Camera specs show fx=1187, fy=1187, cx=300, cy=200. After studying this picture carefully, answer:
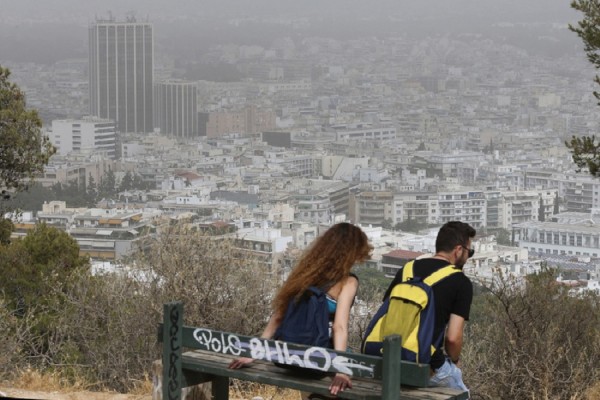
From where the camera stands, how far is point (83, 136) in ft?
244

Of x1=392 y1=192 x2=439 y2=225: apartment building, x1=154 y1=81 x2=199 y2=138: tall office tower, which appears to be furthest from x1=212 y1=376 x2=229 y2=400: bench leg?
x1=154 y1=81 x2=199 y2=138: tall office tower

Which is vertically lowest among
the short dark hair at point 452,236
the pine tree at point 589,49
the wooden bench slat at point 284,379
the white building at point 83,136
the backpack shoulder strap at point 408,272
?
the white building at point 83,136

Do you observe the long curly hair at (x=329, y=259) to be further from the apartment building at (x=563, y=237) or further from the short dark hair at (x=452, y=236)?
the apartment building at (x=563, y=237)

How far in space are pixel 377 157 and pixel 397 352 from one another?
73.6 meters

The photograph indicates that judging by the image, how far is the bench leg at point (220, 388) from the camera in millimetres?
2695

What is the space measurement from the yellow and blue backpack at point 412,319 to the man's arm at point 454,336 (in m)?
0.04

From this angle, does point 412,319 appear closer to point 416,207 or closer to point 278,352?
point 278,352

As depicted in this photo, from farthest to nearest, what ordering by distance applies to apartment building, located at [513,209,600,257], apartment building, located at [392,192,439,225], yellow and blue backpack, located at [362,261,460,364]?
apartment building, located at [392,192,439,225] → apartment building, located at [513,209,600,257] → yellow and blue backpack, located at [362,261,460,364]

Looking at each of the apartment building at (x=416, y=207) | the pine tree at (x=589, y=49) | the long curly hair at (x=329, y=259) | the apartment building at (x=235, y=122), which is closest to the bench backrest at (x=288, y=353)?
the long curly hair at (x=329, y=259)

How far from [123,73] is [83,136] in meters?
17.8

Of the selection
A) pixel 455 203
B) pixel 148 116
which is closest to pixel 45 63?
pixel 148 116

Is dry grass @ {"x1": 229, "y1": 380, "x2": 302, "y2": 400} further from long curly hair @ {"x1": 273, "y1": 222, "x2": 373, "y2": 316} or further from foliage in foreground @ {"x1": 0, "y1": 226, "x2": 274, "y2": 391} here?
long curly hair @ {"x1": 273, "y1": 222, "x2": 373, "y2": 316}

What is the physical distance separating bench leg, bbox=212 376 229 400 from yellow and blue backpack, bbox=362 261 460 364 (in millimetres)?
433

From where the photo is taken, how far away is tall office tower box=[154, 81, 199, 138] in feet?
294
